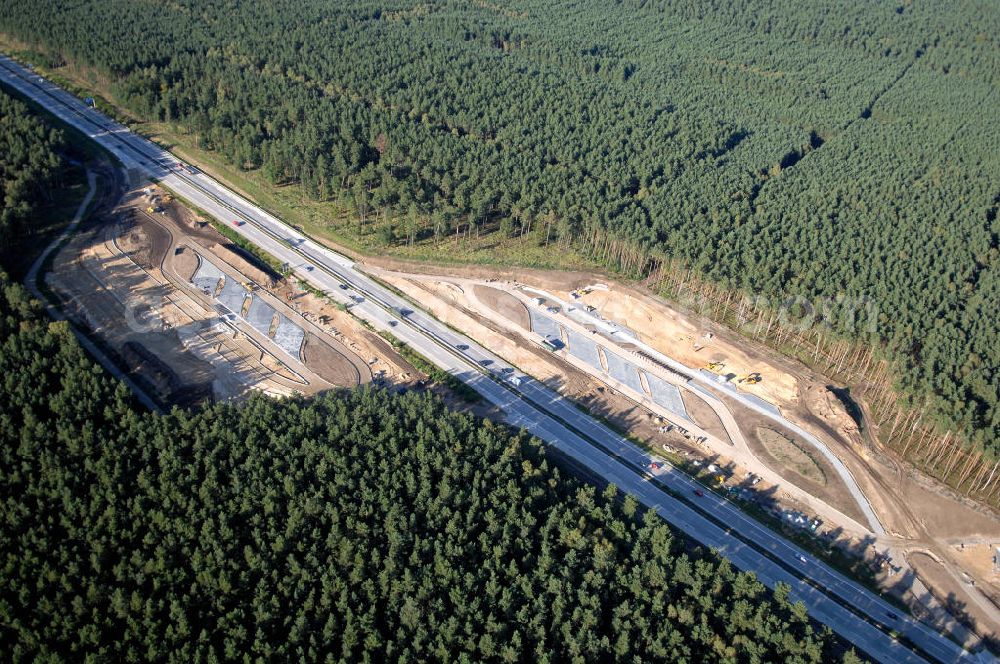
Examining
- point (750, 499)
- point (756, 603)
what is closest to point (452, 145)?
point (750, 499)

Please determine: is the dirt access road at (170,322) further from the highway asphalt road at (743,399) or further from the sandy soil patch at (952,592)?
the sandy soil patch at (952,592)

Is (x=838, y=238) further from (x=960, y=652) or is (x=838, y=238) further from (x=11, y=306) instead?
(x=11, y=306)

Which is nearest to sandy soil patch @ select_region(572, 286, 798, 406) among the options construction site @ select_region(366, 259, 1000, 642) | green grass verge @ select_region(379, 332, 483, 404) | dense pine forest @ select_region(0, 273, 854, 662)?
construction site @ select_region(366, 259, 1000, 642)

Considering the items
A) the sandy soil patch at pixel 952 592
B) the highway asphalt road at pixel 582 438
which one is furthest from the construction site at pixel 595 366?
the highway asphalt road at pixel 582 438

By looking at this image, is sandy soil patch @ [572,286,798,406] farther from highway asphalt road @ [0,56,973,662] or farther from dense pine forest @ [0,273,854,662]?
dense pine forest @ [0,273,854,662]

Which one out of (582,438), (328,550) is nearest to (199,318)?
(328,550)

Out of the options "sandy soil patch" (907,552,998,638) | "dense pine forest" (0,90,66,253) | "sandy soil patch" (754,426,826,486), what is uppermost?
"dense pine forest" (0,90,66,253)
